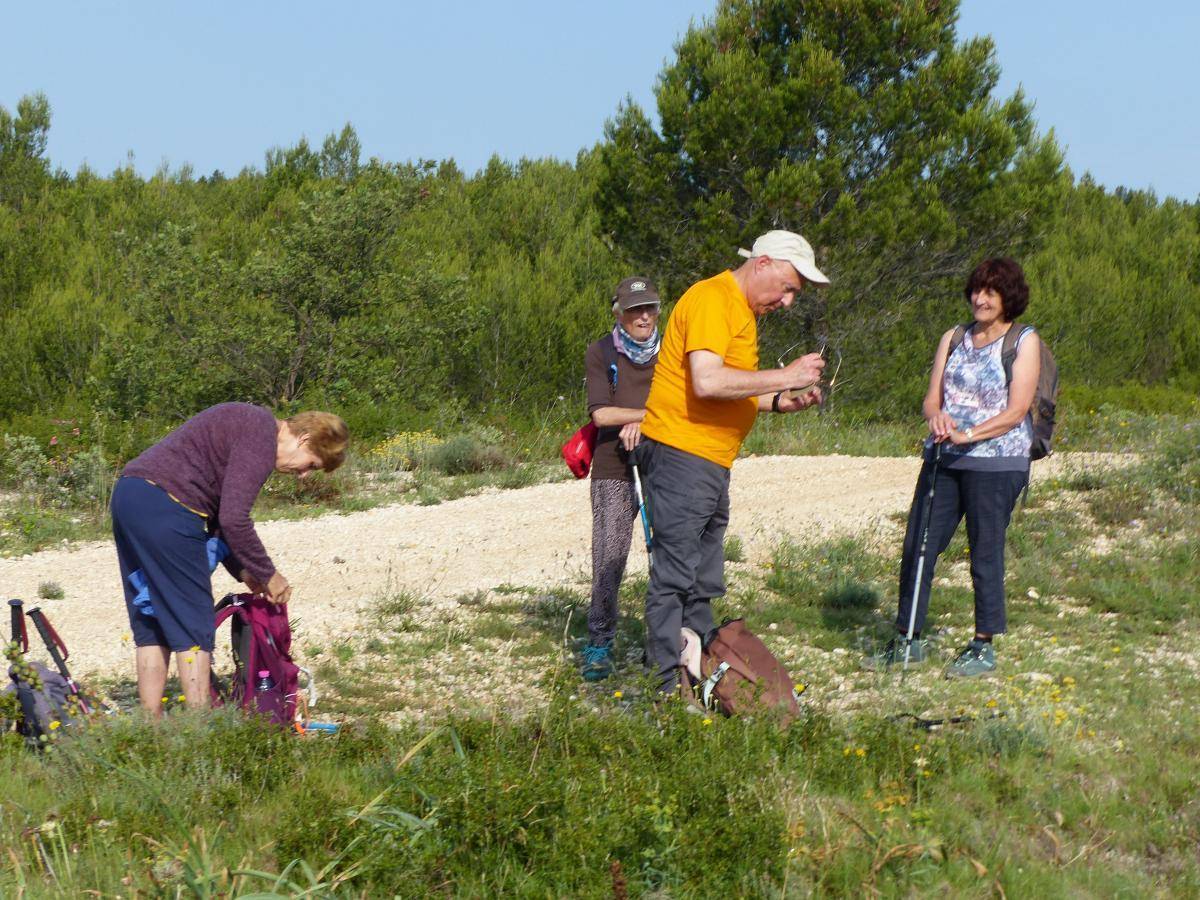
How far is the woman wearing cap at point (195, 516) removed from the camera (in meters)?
4.40

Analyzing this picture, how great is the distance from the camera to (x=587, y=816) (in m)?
3.45

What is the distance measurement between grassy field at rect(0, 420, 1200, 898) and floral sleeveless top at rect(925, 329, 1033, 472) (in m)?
0.99

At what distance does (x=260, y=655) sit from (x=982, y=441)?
320 centimetres

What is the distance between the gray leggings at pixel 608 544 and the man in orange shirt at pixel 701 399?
1.05 meters

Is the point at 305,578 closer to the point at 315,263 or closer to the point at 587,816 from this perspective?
the point at 587,816

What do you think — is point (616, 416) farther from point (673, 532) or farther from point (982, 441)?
Result: point (982, 441)

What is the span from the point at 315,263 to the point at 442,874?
39.4 feet

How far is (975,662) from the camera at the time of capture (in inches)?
232

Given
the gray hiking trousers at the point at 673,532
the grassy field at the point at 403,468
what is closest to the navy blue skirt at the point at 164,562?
the gray hiking trousers at the point at 673,532

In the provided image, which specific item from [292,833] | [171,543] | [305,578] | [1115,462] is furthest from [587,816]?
[1115,462]

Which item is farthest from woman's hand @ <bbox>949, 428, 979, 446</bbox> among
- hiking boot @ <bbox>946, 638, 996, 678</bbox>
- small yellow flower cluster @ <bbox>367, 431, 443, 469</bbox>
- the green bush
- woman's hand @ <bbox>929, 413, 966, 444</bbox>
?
small yellow flower cluster @ <bbox>367, 431, 443, 469</bbox>

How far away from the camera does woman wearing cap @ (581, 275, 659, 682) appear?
585 centimetres

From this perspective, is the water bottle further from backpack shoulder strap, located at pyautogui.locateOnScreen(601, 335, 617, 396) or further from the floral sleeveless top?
the floral sleeveless top

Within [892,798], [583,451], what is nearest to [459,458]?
[583,451]
